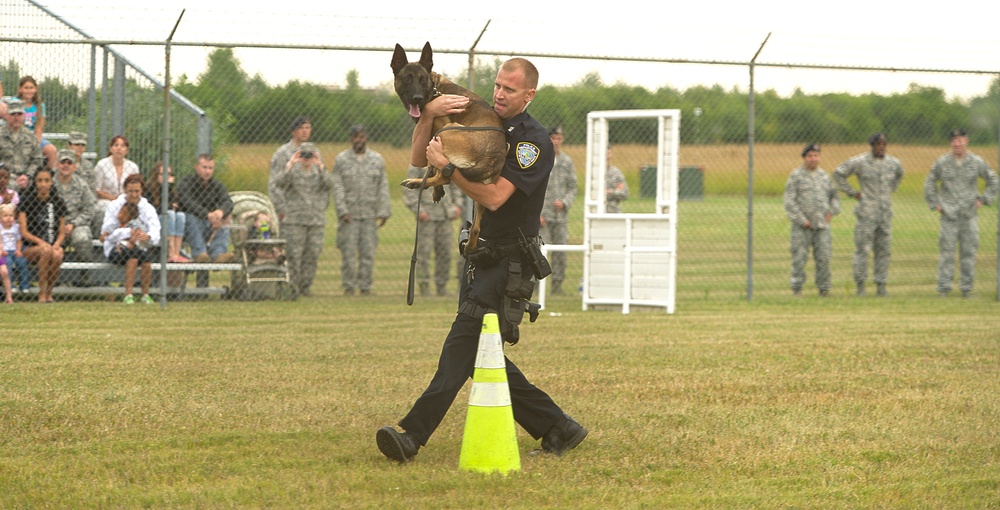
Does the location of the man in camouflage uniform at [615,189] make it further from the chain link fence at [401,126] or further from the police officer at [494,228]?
the police officer at [494,228]

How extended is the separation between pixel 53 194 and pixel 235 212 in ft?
7.95

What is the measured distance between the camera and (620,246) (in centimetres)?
1309

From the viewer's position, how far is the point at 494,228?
5547 mm

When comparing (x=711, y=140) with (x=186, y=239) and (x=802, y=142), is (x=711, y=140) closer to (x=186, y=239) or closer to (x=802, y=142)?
(x=802, y=142)

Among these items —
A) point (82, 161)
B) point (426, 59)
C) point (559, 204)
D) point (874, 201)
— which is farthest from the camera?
point (874, 201)

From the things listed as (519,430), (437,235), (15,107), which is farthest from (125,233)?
(519,430)

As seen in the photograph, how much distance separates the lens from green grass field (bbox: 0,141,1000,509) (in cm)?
508

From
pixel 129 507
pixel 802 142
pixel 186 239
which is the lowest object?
pixel 129 507

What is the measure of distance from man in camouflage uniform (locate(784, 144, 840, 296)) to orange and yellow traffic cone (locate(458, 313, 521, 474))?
34.1 feet

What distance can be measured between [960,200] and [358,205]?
7887mm

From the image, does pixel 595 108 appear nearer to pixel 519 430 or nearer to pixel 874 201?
pixel 874 201

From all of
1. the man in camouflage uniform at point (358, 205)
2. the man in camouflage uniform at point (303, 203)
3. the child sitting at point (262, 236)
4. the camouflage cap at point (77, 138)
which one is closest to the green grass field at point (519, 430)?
the child sitting at point (262, 236)

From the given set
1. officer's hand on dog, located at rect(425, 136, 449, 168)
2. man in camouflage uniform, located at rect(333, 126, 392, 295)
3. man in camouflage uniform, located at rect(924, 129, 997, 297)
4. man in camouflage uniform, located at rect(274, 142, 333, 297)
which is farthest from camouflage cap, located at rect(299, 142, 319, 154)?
officer's hand on dog, located at rect(425, 136, 449, 168)

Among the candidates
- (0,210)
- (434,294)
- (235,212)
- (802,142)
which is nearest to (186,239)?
(235,212)
